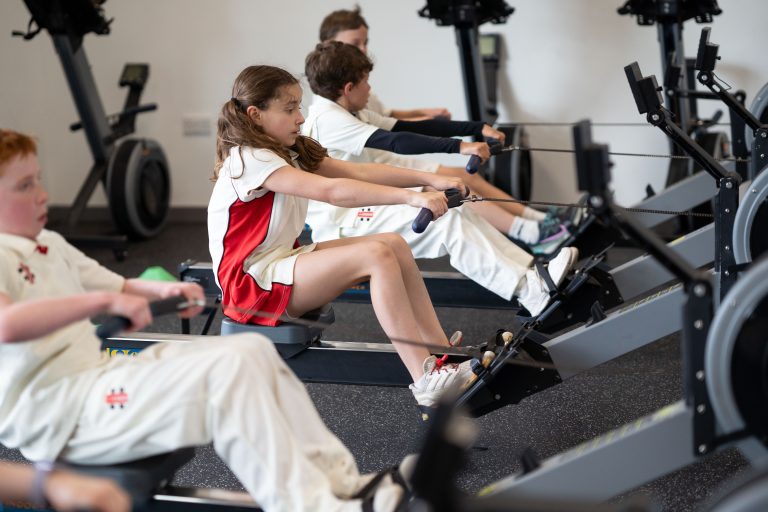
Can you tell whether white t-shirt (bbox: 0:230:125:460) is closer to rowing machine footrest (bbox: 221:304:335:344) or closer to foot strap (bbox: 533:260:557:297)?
rowing machine footrest (bbox: 221:304:335:344)

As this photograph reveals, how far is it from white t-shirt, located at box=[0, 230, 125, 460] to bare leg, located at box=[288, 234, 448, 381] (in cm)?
84

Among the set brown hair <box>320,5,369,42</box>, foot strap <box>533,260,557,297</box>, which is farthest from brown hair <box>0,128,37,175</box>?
brown hair <box>320,5,369,42</box>

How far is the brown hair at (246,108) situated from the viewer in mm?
2596

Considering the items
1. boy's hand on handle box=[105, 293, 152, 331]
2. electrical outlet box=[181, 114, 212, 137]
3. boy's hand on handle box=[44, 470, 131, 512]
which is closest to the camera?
boy's hand on handle box=[44, 470, 131, 512]

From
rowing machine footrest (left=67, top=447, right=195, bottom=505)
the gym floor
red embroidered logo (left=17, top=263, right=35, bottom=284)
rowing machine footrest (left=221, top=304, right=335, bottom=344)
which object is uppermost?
red embroidered logo (left=17, top=263, right=35, bottom=284)

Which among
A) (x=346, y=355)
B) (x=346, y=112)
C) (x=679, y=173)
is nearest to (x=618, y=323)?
(x=346, y=355)

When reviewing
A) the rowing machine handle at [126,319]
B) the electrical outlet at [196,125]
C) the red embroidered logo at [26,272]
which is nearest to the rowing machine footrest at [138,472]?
the rowing machine handle at [126,319]

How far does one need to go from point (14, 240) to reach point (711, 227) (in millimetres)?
2301

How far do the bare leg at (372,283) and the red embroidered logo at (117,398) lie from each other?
904mm

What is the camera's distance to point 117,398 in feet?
5.78

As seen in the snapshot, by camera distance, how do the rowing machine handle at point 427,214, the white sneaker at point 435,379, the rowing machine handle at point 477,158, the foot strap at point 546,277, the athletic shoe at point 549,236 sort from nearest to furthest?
the rowing machine handle at point 427,214 → the white sneaker at point 435,379 → the rowing machine handle at point 477,158 → the foot strap at point 546,277 → the athletic shoe at point 549,236

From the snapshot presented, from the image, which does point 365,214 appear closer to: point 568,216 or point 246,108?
point 246,108

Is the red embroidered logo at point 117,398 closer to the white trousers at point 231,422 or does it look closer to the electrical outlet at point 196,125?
the white trousers at point 231,422

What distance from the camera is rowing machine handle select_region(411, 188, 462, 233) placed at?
2.43 metres
